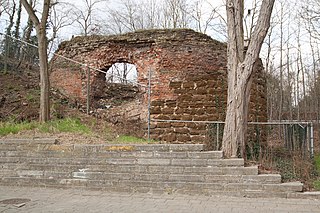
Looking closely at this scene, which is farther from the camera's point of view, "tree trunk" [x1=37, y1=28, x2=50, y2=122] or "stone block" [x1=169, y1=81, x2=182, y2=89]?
"stone block" [x1=169, y1=81, x2=182, y2=89]

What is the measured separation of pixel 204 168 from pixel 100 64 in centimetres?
777

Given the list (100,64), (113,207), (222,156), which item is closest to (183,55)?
(100,64)

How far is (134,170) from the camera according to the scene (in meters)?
7.52

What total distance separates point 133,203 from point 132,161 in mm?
1276

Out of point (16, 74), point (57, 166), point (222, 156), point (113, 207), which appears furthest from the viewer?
point (16, 74)

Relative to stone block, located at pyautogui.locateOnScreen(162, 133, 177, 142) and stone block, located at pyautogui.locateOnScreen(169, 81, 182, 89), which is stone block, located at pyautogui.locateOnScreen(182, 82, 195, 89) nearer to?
stone block, located at pyautogui.locateOnScreen(169, 81, 182, 89)

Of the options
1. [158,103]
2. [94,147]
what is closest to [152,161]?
[94,147]

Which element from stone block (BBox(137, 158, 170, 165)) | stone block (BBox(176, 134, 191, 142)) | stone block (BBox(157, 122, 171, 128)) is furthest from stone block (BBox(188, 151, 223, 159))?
stone block (BBox(157, 122, 171, 128))

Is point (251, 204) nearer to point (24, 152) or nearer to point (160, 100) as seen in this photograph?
point (24, 152)

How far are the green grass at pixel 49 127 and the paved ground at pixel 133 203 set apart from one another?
94.0 inches

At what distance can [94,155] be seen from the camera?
25.6 feet

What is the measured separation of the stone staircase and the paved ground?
0.85ft

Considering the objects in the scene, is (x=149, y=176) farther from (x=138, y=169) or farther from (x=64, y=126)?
(x=64, y=126)

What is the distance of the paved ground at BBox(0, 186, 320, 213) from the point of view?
19.7 feet
